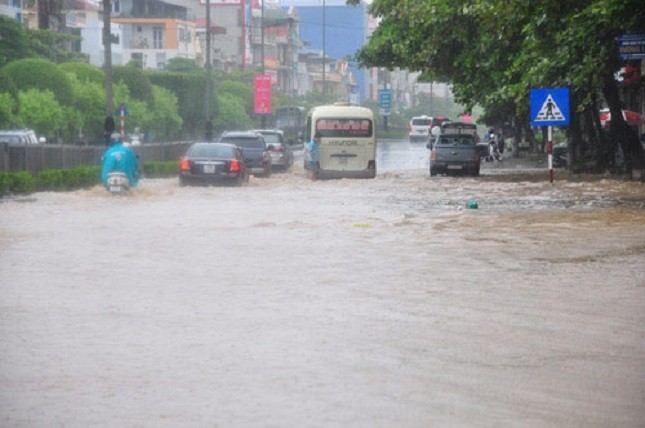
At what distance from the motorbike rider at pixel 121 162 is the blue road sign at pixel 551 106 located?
34.3 feet

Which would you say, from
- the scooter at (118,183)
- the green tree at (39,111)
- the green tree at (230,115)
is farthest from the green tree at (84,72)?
the scooter at (118,183)

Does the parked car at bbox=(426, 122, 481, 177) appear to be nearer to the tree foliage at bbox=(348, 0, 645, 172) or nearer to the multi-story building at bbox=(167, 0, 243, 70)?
the tree foliage at bbox=(348, 0, 645, 172)

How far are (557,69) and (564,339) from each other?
90.0 ft

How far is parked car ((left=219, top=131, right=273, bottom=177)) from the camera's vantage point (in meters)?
51.7

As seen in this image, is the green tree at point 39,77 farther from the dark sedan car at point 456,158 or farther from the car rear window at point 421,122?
the car rear window at point 421,122

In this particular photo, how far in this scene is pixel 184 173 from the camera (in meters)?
42.5

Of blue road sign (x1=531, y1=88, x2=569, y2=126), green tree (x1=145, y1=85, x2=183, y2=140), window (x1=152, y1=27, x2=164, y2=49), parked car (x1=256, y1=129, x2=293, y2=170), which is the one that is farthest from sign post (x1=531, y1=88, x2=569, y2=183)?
window (x1=152, y1=27, x2=164, y2=49)

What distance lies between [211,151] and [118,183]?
19.5 feet

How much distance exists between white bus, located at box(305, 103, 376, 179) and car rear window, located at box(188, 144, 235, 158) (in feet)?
29.0

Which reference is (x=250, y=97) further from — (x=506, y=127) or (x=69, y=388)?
(x=69, y=388)

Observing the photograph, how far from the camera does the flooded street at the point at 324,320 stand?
10297 mm

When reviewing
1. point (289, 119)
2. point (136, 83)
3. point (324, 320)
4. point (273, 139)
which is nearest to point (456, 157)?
point (273, 139)

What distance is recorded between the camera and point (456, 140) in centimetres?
5594

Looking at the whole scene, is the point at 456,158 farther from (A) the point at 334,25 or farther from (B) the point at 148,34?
(A) the point at 334,25
